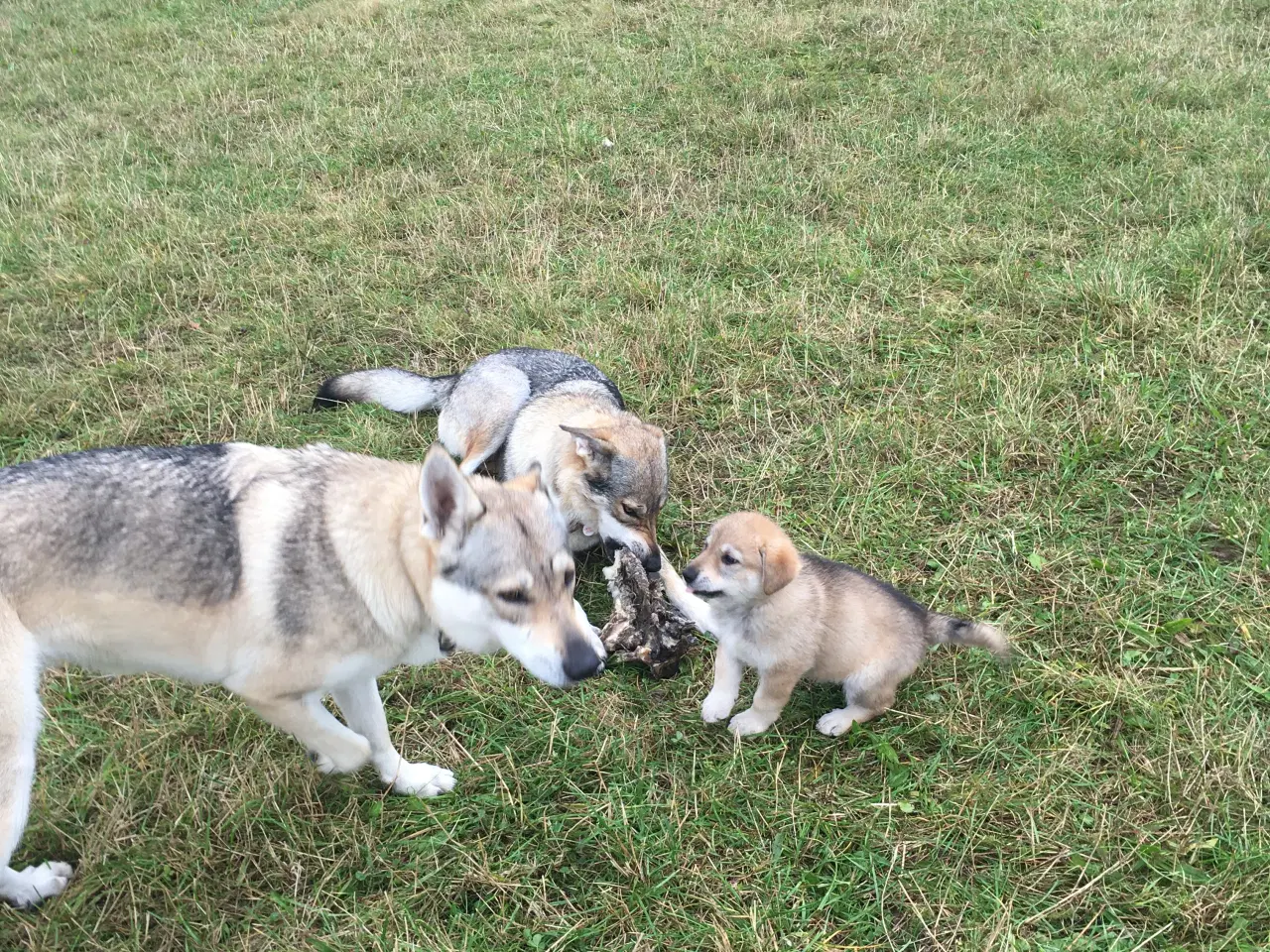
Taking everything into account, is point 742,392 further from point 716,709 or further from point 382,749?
point 382,749

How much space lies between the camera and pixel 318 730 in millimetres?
3029

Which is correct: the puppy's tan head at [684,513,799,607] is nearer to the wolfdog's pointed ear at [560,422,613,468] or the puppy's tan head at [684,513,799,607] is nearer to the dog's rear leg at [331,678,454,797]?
the wolfdog's pointed ear at [560,422,613,468]

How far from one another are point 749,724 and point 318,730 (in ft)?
6.25

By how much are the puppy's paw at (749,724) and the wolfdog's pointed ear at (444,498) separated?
171cm

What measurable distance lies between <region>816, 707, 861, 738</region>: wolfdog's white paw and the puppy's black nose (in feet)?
4.70

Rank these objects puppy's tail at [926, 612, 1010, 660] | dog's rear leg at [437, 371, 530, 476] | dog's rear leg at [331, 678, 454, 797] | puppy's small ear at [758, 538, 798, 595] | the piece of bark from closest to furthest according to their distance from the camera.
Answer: dog's rear leg at [331, 678, 454, 797], puppy's small ear at [758, 538, 798, 595], puppy's tail at [926, 612, 1010, 660], the piece of bark, dog's rear leg at [437, 371, 530, 476]

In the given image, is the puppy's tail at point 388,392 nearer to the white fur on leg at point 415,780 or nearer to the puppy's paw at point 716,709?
the white fur on leg at point 415,780

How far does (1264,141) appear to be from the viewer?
7.00 meters

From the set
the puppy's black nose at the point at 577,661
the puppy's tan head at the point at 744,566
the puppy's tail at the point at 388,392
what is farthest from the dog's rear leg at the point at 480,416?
the puppy's black nose at the point at 577,661

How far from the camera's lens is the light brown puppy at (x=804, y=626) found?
348 centimetres

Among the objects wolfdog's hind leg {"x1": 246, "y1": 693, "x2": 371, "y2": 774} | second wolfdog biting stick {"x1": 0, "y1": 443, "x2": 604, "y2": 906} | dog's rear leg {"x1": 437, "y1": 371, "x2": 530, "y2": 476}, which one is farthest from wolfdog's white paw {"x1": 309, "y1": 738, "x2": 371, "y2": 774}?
dog's rear leg {"x1": 437, "y1": 371, "x2": 530, "y2": 476}

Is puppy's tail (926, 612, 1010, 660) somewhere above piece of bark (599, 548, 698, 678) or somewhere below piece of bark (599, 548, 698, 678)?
above

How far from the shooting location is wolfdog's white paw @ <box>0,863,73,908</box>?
3.00 m

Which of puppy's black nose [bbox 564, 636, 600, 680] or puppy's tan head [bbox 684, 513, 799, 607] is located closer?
puppy's black nose [bbox 564, 636, 600, 680]
